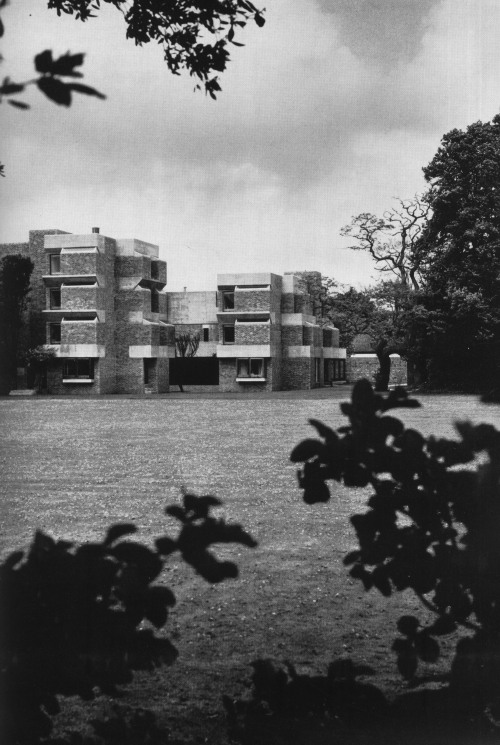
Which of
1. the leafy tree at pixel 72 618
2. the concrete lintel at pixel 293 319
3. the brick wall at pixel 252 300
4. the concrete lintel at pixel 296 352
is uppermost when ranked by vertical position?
the brick wall at pixel 252 300

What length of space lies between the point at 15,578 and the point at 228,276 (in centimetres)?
4426

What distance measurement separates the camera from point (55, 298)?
4434cm

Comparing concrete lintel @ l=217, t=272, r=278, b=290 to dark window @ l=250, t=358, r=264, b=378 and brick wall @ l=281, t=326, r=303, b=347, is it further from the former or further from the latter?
dark window @ l=250, t=358, r=264, b=378

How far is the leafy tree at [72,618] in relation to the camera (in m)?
1.86

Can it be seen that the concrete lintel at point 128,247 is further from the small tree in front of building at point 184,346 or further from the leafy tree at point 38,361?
the leafy tree at point 38,361

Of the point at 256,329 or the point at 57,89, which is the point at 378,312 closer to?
the point at 256,329

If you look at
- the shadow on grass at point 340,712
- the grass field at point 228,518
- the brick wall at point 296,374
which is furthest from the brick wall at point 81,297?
the shadow on grass at point 340,712

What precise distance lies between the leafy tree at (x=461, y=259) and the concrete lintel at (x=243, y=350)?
1072 centimetres

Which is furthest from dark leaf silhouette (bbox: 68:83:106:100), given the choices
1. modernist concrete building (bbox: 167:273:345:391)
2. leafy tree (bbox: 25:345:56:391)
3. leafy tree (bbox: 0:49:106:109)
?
modernist concrete building (bbox: 167:273:345:391)

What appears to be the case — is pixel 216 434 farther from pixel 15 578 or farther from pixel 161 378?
pixel 161 378

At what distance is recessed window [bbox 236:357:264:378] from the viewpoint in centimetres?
4509

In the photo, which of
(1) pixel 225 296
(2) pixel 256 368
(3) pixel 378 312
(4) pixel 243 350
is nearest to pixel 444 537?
(3) pixel 378 312

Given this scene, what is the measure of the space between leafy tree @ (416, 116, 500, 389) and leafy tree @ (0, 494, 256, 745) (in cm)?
2941

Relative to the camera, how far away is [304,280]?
48219mm
